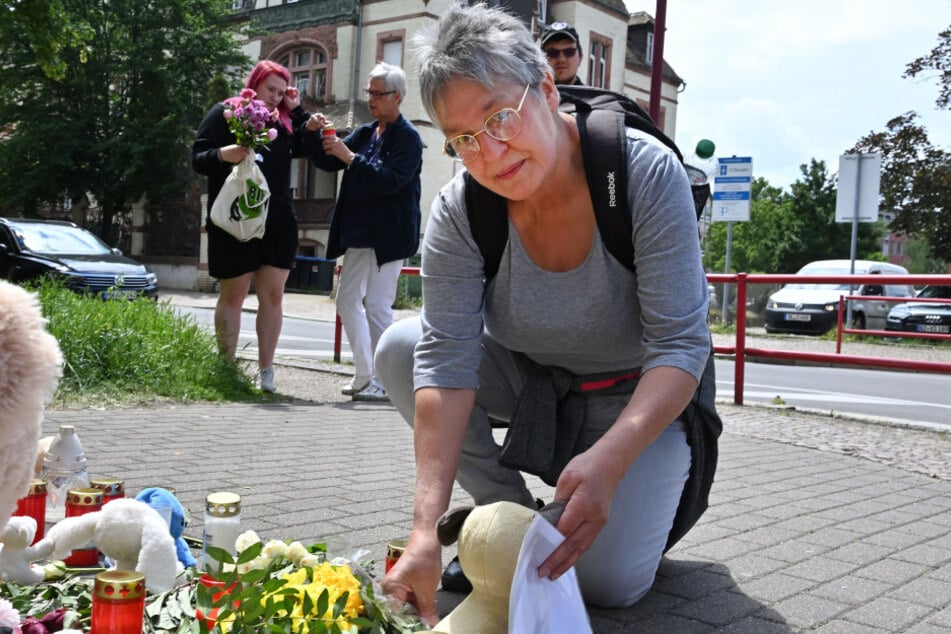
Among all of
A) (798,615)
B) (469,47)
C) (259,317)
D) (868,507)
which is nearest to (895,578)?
(798,615)

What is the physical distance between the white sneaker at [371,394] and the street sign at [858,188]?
9.26 m

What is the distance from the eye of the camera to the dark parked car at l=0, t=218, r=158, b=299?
1379cm

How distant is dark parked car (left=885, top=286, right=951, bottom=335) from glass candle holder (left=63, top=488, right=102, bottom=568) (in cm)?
1747

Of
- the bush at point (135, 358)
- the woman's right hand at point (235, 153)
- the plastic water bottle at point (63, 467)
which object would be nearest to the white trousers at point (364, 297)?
Result: the bush at point (135, 358)

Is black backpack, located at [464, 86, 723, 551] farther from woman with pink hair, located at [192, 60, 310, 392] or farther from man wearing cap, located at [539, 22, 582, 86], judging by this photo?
woman with pink hair, located at [192, 60, 310, 392]

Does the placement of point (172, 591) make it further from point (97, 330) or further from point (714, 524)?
point (97, 330)

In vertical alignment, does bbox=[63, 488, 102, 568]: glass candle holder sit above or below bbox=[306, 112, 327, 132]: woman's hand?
below

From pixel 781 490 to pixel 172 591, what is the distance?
2.98 m

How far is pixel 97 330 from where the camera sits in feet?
21.0

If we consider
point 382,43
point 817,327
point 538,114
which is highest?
point 382,43

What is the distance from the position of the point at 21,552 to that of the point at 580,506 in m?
1.34

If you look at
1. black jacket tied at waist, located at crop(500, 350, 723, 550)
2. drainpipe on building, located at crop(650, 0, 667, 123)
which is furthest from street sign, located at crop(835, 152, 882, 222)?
black jacket tied at waist, located at crop(500, 350, 723, 550)

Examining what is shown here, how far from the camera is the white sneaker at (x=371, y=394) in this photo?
22.0 ft

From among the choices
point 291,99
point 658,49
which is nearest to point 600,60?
point 658,49
